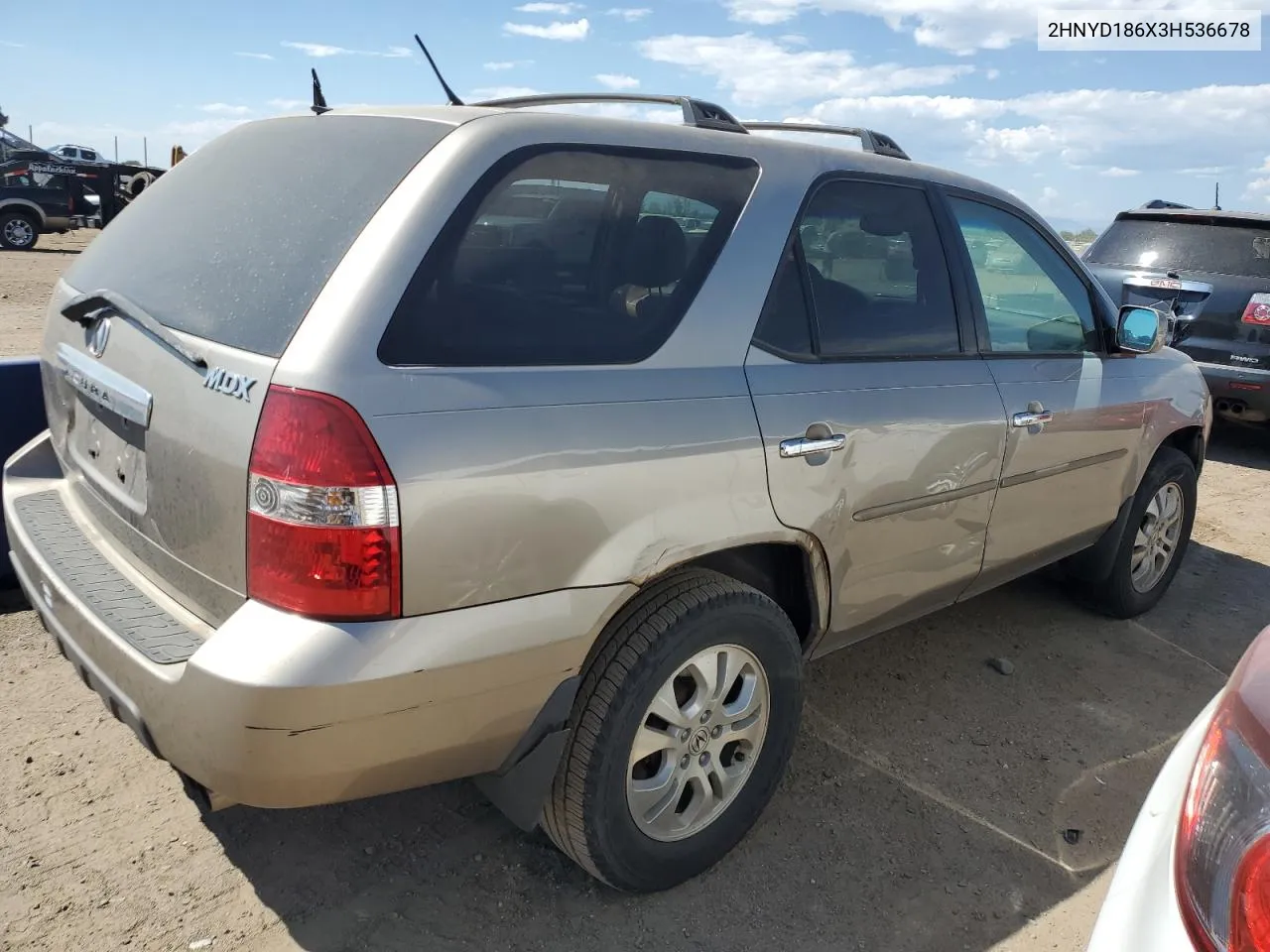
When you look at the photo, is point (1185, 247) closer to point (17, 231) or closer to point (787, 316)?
point (787, 316)

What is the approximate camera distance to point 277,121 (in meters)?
2.61

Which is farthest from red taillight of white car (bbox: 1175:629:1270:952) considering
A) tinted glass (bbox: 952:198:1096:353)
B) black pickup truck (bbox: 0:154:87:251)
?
black pickup truck (bbox: 0:154:87:251)

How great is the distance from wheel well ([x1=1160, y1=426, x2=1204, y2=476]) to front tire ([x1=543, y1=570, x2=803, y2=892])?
2665 millimetres

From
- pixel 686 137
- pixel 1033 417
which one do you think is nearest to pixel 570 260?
pixel 686 137

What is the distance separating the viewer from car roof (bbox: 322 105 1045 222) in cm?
226

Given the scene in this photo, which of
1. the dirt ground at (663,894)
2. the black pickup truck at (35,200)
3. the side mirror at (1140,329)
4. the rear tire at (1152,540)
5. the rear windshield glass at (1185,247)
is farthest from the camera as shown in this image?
the black pickup truck at (35,200)

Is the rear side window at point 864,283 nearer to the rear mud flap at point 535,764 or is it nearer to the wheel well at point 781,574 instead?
the wheel well at point 781,574

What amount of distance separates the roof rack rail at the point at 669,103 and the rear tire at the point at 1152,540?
2489 millimetres

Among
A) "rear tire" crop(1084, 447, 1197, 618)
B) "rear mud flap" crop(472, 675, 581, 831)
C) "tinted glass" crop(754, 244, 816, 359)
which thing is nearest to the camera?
"rear mud flap" crop(472, 675, 581, 831)

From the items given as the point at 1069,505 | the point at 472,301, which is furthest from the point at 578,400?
the point at 1069,505

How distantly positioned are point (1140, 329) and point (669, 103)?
2.03 m

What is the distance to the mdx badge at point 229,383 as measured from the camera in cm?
194

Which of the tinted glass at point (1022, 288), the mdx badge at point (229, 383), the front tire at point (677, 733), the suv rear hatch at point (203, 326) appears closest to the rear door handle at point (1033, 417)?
the tinted glass at point (1022, 288)

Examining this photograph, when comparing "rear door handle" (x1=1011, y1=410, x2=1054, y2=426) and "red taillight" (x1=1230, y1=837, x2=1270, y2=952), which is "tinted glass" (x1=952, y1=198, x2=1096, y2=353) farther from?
"red taillight" (x1=1230, y1=837, x2=1270, y2=952)
